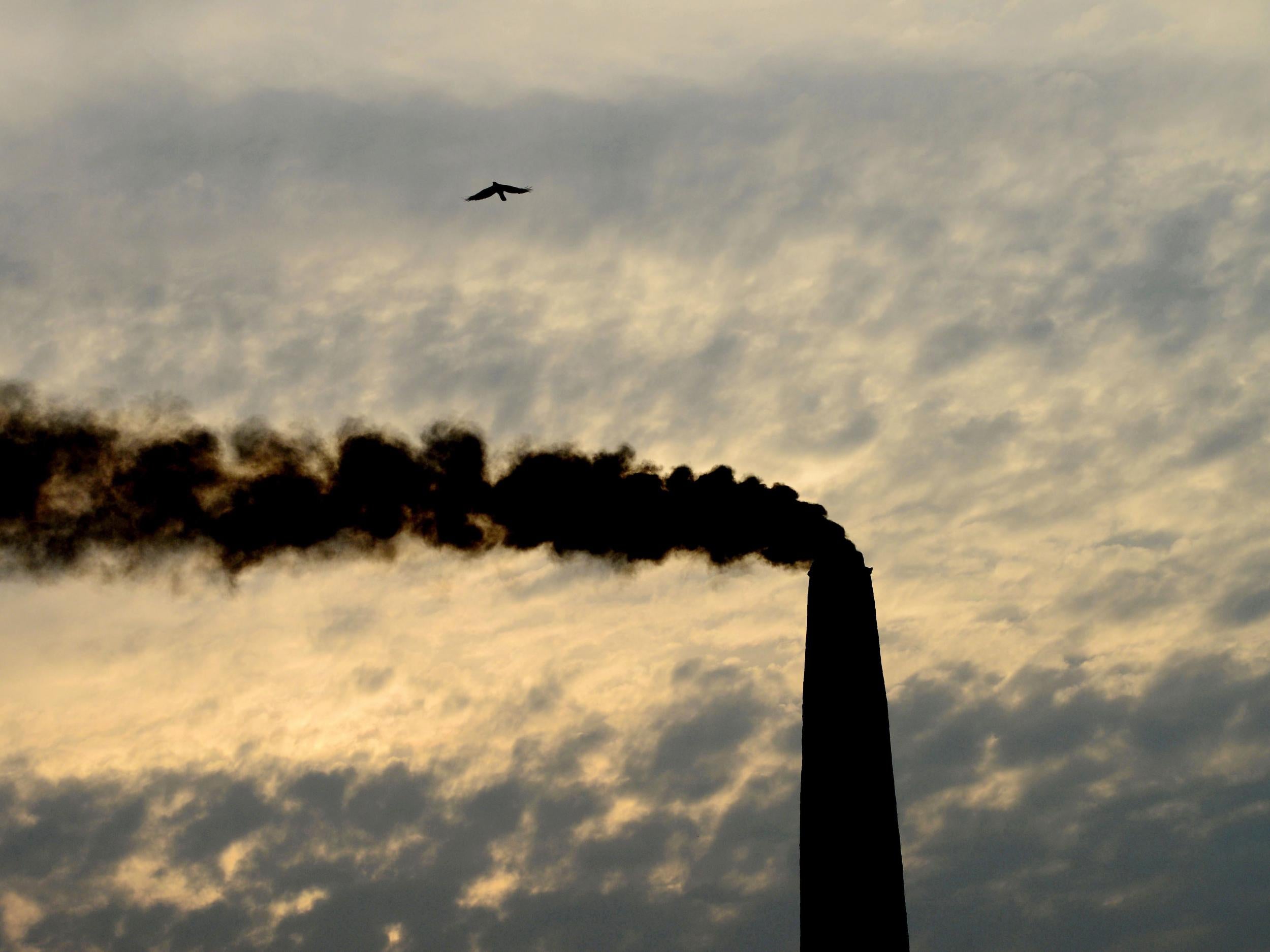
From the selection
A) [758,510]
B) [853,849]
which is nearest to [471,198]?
[758,510]

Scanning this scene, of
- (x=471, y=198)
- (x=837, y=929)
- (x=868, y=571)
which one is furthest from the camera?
(x=471, y=198)

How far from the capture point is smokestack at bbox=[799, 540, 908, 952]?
17.0 metres

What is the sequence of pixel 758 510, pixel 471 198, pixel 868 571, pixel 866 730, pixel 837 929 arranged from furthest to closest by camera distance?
pixel 471 198 → pixel 758 510 → pixel 868 571 → pixel 866 730 → pixel 837 929

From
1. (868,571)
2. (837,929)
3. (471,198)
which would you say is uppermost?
(471,198)

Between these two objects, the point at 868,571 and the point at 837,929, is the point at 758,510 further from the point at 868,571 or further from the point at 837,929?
the point at 837,929

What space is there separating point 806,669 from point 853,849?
10.8ft

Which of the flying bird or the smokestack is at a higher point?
the flying bird

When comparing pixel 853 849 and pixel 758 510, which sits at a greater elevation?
pixel 758 510

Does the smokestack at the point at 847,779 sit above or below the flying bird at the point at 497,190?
below

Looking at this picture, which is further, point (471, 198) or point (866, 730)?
point (471, 198)

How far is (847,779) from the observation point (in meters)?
17.8

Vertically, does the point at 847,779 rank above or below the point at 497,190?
below

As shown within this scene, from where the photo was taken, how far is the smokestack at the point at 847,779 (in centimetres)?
1703

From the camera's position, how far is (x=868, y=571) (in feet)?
65.9
